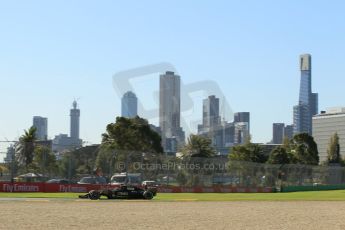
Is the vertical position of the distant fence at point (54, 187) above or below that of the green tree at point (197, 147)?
below

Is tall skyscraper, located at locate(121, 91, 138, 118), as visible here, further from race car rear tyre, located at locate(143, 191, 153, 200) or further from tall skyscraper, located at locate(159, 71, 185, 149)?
race car rear tyre, located at locate(143, 191, 153, 200)

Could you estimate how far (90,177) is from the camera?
58.0 metres

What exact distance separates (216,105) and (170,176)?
320 ft

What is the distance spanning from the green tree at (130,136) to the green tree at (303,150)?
36.1 m

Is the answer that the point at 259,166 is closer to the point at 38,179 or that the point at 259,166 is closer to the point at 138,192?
the point at 38,179

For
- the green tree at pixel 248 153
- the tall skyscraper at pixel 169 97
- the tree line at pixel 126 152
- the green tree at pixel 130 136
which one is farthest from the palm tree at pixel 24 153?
the green tree at pixel 248 153

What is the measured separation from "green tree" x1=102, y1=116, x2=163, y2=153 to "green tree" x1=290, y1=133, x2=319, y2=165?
118ft

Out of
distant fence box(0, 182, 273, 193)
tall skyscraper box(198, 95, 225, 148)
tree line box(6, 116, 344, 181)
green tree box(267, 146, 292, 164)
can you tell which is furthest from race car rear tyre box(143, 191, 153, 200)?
tall skyscraper box(198, 95, 225, 148)

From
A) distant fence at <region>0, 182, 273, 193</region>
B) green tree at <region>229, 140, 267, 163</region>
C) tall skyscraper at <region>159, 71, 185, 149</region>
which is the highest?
tall skyscraper at <region>159, 71, 185, 149</region>

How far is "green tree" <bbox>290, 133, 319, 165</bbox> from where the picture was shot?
12362cm

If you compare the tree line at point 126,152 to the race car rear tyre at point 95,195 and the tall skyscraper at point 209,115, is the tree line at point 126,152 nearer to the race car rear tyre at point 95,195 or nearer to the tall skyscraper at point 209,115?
the race car rear tyre at point 95,195

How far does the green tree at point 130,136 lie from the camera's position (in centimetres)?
9375

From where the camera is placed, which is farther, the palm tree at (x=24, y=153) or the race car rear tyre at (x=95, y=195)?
the palm tree at (x=24, y=153)

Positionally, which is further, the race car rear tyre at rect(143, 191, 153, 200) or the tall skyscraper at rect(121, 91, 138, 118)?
the tall skyscraper at rect(121, 91, 138, 118)
